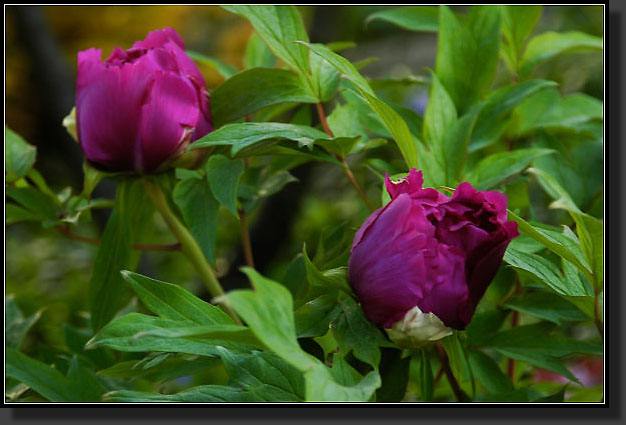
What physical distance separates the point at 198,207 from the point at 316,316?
5.9 inches

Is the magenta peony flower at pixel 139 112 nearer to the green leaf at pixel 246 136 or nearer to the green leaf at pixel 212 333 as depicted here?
the green leaf at pixel 246 136

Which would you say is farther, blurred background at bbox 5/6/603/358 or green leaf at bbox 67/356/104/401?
blurred background at bbox 5/6/603/358

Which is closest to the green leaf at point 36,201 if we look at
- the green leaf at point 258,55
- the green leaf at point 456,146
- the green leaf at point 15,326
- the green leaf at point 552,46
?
the green leaf at point 15,326

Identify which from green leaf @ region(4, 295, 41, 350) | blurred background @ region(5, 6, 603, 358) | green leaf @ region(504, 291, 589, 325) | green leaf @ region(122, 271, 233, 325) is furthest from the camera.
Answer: blurred background @ region(5, 6, 603, 358)

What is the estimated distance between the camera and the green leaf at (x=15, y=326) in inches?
24.9

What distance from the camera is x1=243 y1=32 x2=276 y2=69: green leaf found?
0.65 meters

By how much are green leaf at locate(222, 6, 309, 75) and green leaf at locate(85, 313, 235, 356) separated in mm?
202

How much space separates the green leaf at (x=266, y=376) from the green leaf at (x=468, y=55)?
0.93 ft

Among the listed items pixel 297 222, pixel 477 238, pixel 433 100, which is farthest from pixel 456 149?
pixel 297 222

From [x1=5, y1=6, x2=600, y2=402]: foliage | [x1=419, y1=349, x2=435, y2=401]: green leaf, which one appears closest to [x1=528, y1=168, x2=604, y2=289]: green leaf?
[x1=5, y1=6, x2=600, y2=402]: foliage

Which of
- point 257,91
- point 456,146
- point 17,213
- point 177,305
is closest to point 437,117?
point 456,146

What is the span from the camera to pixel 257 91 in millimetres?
509

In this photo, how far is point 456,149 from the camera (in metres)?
0.52

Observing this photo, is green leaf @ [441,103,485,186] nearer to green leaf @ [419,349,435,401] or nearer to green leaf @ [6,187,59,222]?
green leaf @ [419,349,435,401]
